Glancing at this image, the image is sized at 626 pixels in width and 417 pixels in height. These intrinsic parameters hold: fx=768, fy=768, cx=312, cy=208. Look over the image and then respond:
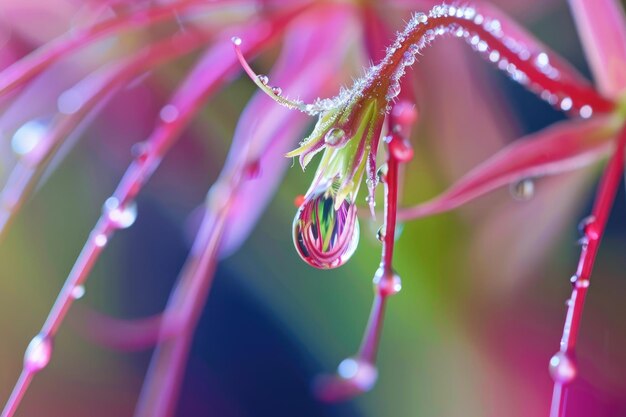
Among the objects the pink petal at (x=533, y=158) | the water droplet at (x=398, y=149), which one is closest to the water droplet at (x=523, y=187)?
the pink petal at (x=533, y=158)

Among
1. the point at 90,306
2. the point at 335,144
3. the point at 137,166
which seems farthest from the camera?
the point at 90,306

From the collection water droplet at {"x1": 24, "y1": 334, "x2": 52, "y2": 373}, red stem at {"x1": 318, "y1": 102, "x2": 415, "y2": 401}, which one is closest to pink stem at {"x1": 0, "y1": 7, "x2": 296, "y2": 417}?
water droplet at {"x1": 24, "y1": 334, "x2": 52, "y2": 373}

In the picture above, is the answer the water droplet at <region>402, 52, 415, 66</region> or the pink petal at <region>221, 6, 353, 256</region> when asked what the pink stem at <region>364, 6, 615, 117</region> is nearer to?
the water droplet at <region>402, 52, 415, 66</region>

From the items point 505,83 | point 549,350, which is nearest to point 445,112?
point 505,83

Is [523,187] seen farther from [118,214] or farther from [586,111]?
[118,214]

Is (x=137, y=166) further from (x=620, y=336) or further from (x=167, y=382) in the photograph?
(x=620, y=336)
